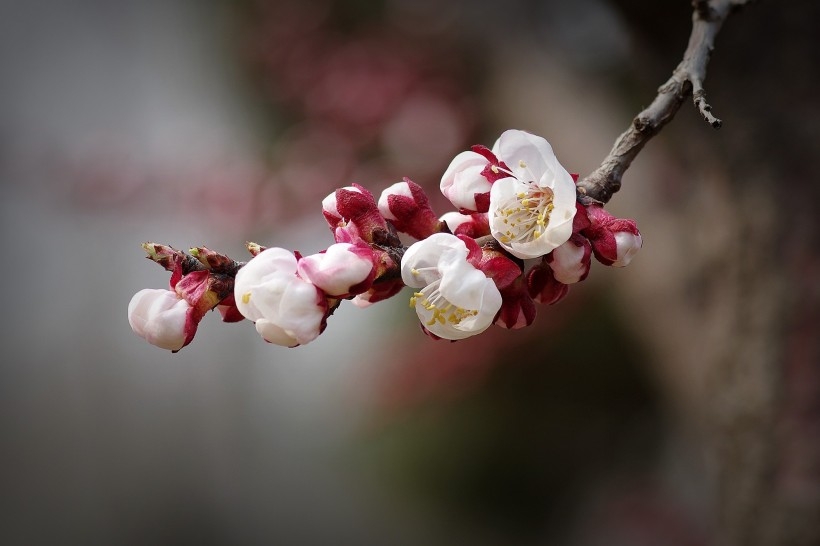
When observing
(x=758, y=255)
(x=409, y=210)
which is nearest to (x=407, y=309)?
(x=758, y=255)

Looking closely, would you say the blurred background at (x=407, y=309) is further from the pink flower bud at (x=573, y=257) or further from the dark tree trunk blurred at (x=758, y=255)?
the pink flower bud at (x=573, y=257)

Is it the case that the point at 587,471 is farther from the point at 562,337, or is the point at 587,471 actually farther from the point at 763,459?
the point at 763,459

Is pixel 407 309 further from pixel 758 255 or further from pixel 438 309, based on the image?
pixel 438 309

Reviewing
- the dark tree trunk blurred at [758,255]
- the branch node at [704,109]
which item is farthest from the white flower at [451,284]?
the dark tree trunk blurred at [758,255]

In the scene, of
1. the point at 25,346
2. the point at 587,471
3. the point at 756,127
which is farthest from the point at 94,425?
the point at 756,127

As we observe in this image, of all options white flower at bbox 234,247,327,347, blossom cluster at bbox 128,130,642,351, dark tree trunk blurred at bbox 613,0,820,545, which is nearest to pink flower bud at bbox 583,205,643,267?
blossom cluster at bbox 128,130,642,351

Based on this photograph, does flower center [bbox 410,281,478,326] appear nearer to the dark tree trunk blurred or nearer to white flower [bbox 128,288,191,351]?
white flower [bbox 128,288,191,351]
